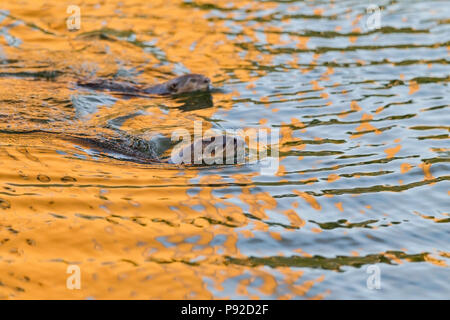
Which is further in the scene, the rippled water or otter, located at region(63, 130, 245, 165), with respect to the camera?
otter, located at region(63, 130, 245, 165)

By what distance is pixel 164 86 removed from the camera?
445 inches

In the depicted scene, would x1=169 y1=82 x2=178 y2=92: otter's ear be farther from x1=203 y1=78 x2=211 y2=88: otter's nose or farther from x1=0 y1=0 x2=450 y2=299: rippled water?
x1=203 y1=78 x2=211 y2=88: otter's nose

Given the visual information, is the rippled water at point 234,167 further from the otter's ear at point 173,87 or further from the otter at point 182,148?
the otter's ear at point 173,87

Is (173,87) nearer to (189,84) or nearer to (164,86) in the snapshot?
(164,86)

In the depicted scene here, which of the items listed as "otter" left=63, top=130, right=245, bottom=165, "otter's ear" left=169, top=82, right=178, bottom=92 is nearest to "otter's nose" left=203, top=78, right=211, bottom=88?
"otter's ear" left=169, top=82, right=178, bottom=92

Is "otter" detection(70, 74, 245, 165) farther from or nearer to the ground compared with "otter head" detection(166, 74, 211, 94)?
nearer to the ground

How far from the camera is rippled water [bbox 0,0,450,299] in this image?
5574 mm

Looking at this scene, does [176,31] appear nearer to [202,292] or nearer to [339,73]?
[339,73]

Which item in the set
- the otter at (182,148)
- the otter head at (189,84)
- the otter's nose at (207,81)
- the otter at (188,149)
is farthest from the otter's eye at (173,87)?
the otter at (188,149)

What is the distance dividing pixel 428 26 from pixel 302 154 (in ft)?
23.0

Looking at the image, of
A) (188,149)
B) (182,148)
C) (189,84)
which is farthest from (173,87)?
(188,149)

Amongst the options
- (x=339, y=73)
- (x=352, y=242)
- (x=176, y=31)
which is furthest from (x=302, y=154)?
(x=176, y=31)

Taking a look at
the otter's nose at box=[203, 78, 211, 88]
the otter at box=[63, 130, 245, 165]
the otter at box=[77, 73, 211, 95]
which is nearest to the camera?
the otter at box=[63, 130, 245, 165]

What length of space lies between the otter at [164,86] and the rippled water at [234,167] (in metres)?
0.23
